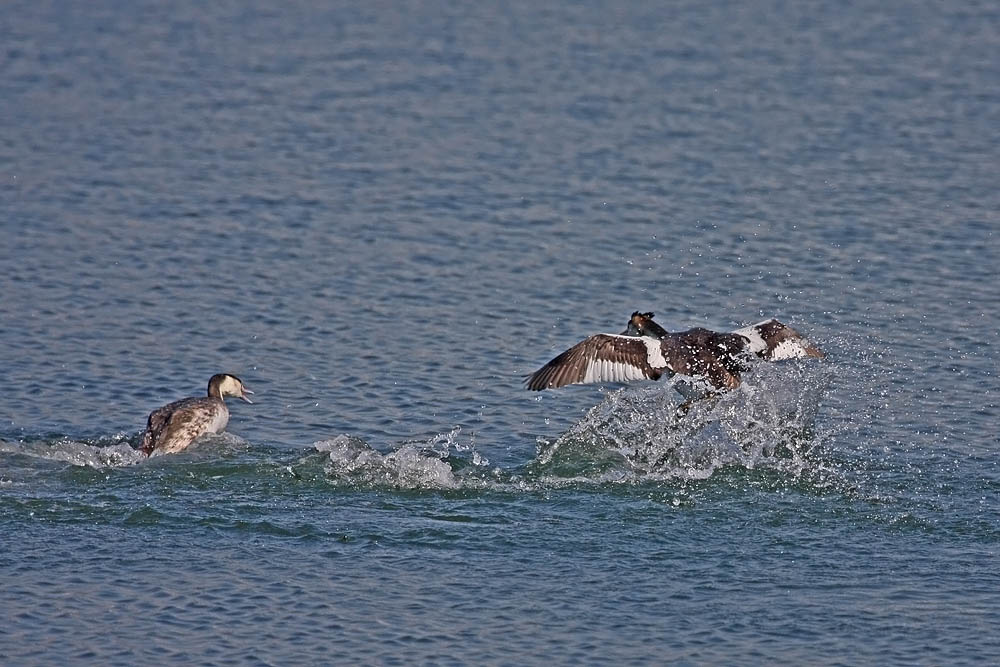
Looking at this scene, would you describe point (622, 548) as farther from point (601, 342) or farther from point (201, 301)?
point (201, 301)

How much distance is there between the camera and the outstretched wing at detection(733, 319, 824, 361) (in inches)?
489

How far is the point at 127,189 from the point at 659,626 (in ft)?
36.8

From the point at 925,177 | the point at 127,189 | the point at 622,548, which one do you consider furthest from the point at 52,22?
the point at 622,548

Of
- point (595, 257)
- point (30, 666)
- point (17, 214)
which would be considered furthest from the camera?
point (17, 214)

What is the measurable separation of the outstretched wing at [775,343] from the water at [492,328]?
341 mm

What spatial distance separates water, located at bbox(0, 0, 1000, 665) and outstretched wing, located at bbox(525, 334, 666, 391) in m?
0.37

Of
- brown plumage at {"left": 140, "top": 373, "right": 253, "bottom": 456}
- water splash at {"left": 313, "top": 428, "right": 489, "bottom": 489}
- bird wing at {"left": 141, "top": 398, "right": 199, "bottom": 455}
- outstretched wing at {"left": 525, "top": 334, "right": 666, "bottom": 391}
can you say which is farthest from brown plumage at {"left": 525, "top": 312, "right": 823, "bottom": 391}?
bird wing at {"left": 141, "top": 398, "right": 199, "bottom": 455}

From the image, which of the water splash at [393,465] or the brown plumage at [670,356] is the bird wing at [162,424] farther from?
the brown plumage at [670,356]

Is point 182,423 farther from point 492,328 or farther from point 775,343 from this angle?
point 775,343

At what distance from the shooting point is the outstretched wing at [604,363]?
472 inches

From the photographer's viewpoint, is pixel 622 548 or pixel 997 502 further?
pixel 997 502

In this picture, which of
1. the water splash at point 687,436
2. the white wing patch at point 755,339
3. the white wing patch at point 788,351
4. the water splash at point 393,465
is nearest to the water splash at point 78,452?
the water splash at point 393,465

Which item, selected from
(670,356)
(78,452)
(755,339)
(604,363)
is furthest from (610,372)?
(78,452)

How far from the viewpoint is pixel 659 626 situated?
876 cm
